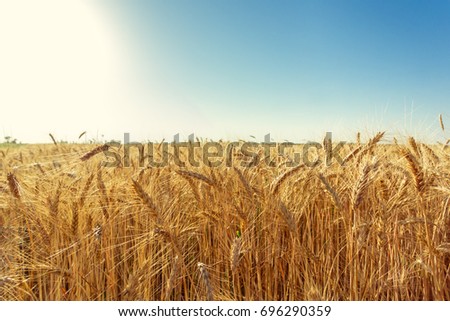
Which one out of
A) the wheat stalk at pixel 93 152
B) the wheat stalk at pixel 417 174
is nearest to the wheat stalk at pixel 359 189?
the wheat stalk at pixel 417 174

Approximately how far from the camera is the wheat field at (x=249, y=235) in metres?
1.87

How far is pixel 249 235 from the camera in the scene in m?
2.31

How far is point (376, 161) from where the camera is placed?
6.32 ft

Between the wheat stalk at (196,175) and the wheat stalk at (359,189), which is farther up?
the wheat stalk at (196,175)

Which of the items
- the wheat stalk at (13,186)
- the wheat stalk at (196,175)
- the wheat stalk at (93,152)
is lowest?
Answer: the wheat stalk at (13,186)

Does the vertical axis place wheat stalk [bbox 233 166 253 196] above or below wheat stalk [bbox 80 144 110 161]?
below

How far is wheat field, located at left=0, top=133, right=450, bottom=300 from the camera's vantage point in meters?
1.87

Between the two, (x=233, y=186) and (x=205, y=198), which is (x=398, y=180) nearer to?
(x=233, y=186)

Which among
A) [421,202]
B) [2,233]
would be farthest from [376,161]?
[2,233]

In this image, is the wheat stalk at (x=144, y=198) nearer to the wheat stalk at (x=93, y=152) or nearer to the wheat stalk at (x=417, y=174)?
the wheat stalk at (x=93, y=152)

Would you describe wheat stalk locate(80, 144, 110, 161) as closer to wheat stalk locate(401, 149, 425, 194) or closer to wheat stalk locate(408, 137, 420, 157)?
wheat stalk locate(401, 149, 425, 194)

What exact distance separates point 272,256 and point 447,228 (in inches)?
41.9

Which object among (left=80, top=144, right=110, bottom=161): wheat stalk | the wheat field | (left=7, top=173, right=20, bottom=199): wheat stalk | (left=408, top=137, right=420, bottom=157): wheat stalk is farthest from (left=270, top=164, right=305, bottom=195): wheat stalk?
(left=7, top=173, right=20, bottom=199): wheat stalk

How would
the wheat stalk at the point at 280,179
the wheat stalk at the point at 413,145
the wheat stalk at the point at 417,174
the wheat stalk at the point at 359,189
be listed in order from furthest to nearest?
the wheat stalk at the point at 413,145
the wheat stalk at the point at 280,179
the wheat stalk at the point at 417,174
the wheat stalk at the point at 359,189
